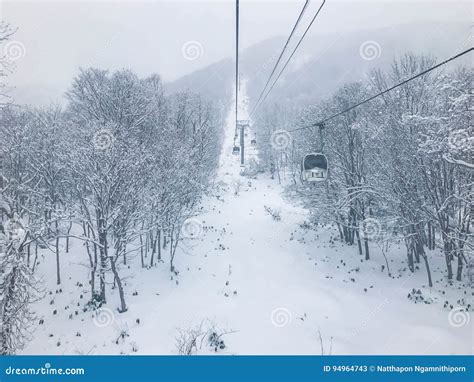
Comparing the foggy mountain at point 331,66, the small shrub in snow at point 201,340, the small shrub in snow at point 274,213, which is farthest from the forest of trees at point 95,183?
the foggy mountain at point 331,66

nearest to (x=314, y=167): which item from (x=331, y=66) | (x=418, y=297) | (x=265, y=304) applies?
(x=265, y=304)

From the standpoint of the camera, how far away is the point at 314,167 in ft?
37.0

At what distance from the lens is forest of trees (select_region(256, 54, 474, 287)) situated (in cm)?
1445

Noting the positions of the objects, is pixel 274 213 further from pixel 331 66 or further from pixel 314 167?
pixel 331 66

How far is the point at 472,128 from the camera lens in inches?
504

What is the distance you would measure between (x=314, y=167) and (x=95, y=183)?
442 inches

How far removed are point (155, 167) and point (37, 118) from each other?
11.6 metres

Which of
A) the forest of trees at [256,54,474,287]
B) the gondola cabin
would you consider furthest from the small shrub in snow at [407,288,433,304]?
the gondola cabin

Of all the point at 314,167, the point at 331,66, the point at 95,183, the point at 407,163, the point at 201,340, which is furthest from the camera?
the point at 331,66

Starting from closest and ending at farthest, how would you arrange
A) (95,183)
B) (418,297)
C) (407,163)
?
(95,183) → (418,297) → (407,163)

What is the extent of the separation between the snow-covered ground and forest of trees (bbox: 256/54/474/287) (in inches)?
92.2

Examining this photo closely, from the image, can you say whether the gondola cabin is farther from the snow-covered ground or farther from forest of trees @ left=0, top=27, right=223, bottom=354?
forest of trees @ left=0, top=27, right=223, bottom=354

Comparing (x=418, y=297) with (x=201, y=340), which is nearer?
(x=201, y=340)
